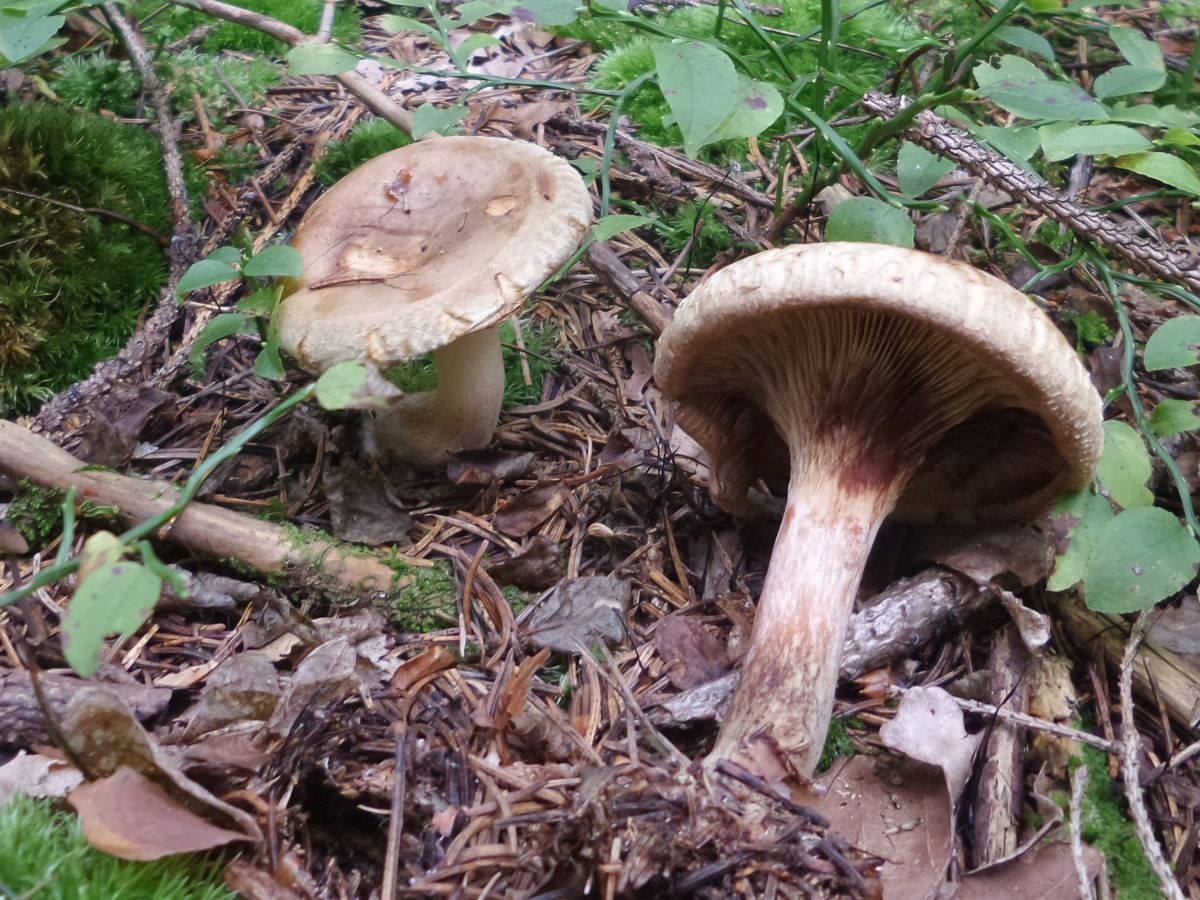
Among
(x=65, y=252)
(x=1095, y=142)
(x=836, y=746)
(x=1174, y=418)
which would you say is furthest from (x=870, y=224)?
(x=65, y=252)

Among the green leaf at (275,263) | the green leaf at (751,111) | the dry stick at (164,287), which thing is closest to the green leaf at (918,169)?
the green leaf at (751,111)

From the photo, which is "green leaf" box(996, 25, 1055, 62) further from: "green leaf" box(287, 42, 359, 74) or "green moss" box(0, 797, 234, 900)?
"green moss" box(0, 797, 234, 900)

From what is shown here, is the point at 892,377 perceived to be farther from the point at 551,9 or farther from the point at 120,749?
the point at 120,749

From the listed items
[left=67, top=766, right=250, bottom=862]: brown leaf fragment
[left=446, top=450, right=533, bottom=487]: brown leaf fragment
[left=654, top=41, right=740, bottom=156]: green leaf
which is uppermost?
[left=654, top=41, right=740, bottom=156]: green leaf

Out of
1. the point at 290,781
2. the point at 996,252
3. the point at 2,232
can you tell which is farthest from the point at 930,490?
the point at 2,232

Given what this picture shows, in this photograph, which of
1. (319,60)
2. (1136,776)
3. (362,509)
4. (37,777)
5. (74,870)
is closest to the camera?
(74,870)

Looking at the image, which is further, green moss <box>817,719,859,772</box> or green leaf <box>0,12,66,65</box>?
green leaf <box>0,12,66,65</box>

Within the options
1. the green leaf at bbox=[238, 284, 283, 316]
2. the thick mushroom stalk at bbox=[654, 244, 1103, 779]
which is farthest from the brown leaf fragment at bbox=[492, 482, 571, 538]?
the green leaf at bbox=[238, 284, 283, 316]
